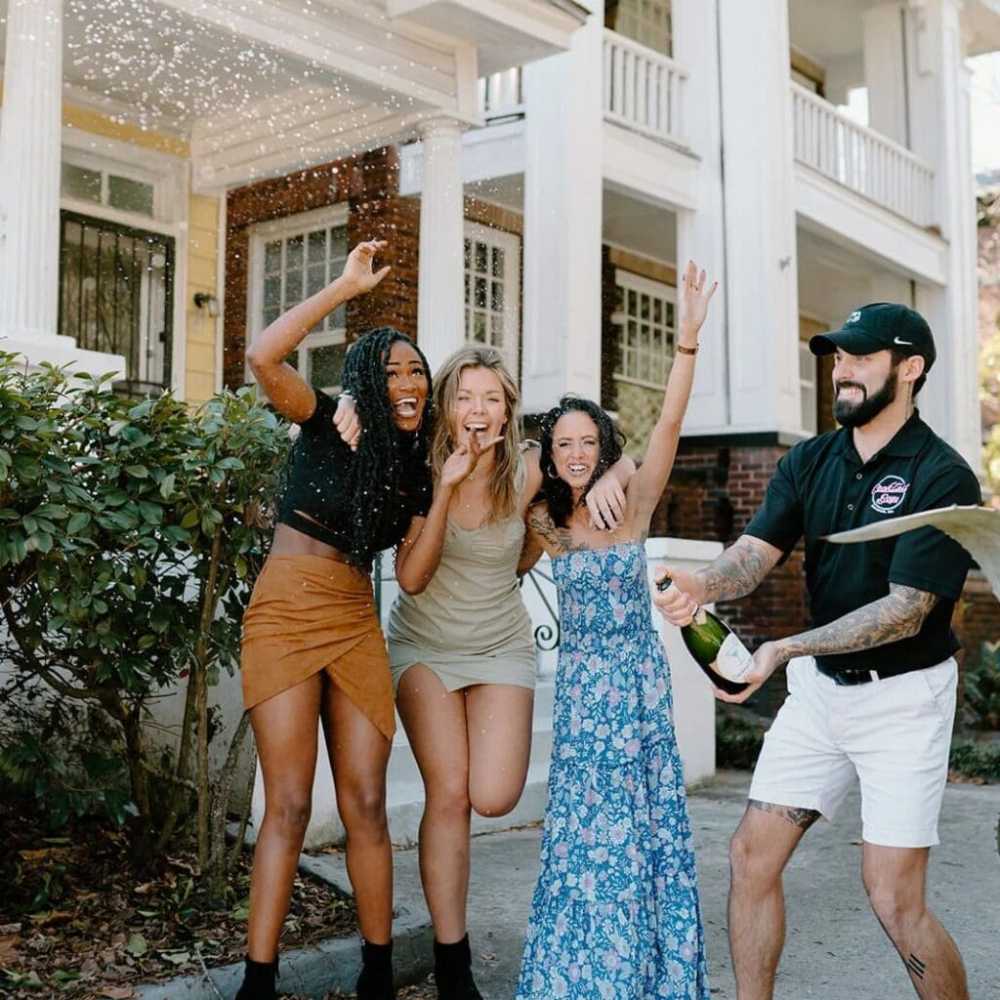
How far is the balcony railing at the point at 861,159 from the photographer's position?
546 inches

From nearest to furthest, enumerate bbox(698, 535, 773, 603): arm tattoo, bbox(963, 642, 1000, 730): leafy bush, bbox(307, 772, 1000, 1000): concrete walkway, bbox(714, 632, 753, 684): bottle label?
1. bbox(714, 632, 753, 684): bottle label
2. bbox(698, 535, 773, 603): arm tattoo
3. bbox(307, 772, 1000, 1000): concrete walkway
4. bbox(963, 642, 1000, 730): leafy bush

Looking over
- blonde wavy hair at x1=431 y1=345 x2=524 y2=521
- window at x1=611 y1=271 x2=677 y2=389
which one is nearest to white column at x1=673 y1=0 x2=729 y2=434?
window at x1=611 y1=271 x2=677 y2=389

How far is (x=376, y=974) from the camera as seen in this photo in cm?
379

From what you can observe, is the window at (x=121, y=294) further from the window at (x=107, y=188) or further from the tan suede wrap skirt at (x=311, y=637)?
the tan suede wrap skirt at (x=311, y=637)

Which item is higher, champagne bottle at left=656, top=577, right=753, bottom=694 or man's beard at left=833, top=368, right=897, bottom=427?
man's beard at left=833, top=368, right=897, bottom=427

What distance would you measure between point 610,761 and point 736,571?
69 cm

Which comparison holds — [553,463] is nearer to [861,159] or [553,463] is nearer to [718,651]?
[718,651]

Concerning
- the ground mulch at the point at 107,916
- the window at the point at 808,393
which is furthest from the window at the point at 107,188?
the window at the point at 808,393

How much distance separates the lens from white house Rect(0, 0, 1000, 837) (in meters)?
8.80

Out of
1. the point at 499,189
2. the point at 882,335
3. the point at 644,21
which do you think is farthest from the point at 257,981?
the point at 644,21


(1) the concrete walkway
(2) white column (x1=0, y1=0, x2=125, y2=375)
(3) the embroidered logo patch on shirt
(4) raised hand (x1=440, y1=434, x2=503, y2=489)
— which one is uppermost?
(2) white column (x1=0, y1=0, x2=125, y2=375)

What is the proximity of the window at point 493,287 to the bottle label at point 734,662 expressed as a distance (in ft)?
30.4

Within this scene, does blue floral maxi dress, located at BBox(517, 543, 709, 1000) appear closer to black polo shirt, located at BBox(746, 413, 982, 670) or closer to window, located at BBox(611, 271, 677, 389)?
black polo shirt, located at BBox(746, 413, 982, 670)

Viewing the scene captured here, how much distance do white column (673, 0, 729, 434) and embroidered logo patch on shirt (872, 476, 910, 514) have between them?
9589 millimetres
